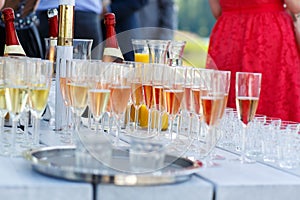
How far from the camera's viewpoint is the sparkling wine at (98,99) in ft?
4.76

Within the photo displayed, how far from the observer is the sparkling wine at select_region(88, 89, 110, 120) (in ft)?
4.76

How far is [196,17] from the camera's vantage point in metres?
11.6

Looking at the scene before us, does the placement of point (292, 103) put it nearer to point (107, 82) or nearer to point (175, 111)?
point (175, 111)

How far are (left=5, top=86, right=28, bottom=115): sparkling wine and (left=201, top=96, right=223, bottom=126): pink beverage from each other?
42 centimetres

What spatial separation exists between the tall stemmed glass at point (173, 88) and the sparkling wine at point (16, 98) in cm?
37

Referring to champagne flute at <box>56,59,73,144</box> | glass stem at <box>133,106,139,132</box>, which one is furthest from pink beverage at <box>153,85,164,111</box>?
champagne flute at <box>56,59,73,144</box>

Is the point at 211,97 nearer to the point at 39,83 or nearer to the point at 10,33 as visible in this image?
the point at 39,83

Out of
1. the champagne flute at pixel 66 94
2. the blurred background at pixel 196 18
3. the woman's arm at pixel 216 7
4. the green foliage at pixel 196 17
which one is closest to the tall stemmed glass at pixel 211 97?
the champagne flute at pixel 66 94

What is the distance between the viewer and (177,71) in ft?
5.19

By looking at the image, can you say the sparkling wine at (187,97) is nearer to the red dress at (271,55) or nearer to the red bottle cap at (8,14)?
the red bottle cap at (8,14)

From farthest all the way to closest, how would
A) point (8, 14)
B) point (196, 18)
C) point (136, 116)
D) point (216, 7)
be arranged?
point (196, 18) < point (216, 7) < point (8, 14) < point (136, 116)

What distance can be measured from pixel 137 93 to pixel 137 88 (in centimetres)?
2

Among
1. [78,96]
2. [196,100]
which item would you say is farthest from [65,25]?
[196,100]

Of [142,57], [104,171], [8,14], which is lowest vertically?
[104,171]
